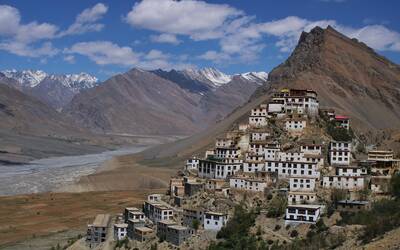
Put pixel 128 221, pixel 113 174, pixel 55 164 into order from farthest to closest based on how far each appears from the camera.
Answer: pixel 55 164
pixel 113 174
pixel 128 221

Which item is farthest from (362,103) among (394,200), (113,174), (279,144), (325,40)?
(394,200)

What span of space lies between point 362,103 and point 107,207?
90.3 meters

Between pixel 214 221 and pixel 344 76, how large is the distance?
134 metres

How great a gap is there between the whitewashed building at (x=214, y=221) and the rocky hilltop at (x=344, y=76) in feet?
328

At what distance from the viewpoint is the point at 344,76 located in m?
176

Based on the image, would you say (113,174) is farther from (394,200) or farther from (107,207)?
(394,200)

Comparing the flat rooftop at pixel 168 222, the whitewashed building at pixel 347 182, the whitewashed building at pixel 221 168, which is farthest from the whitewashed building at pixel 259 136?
the flat rooftop at pixel 168 222

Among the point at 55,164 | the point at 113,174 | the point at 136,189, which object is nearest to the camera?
the point at 136,189

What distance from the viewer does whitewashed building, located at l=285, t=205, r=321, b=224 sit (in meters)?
48.2

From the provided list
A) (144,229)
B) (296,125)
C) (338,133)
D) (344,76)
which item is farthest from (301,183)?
(344,76)

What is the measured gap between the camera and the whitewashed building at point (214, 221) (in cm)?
5059

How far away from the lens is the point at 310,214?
4831 centimetres

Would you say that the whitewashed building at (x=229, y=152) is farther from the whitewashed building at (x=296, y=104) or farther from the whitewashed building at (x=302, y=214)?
the whitewashed building at (x=302, y=214)

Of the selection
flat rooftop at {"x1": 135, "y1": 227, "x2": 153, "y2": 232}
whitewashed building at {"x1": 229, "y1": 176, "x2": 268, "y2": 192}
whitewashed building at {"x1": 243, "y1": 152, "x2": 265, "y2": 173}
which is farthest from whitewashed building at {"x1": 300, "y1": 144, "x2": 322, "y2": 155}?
flat rooftop at {"x1": 135, "y1": 227, "x2": 153, "y2": 232}
